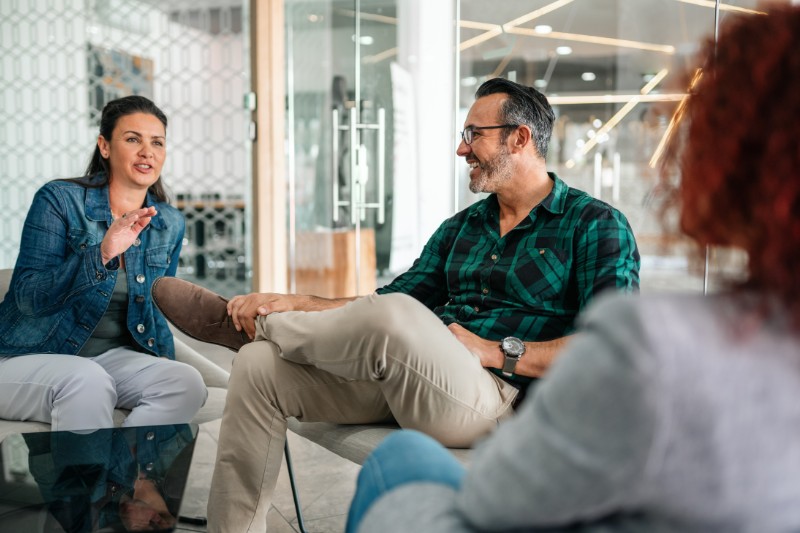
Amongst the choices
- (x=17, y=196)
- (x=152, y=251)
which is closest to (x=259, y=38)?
(x=17, y=196)

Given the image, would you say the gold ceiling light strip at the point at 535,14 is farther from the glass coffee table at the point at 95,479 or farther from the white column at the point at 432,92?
the glass coffee table at the point at 95,479

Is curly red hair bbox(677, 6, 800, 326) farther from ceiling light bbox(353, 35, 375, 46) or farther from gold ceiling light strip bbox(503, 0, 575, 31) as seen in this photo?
ceiling light bbox(353, 35, 375, 46)

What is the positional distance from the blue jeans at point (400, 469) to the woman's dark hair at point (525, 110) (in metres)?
1.31

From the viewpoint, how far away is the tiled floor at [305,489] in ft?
7.11

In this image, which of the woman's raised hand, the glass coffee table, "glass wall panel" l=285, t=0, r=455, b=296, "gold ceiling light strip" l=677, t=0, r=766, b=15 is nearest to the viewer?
the glass coffee table

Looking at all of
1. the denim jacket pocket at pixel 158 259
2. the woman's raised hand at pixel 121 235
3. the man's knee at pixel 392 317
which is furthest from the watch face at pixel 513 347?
the denim jacket pocket at pixel 158 259

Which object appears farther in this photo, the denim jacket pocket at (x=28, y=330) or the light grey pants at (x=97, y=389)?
the denim jacket pocket at (x=28, y=330)

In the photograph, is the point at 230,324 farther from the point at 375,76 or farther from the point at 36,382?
the point at 375,76

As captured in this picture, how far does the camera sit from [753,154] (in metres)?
0.66

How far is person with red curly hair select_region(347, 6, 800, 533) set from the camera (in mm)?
602

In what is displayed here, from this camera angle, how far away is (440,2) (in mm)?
4094

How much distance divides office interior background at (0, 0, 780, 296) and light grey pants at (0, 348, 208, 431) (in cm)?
209

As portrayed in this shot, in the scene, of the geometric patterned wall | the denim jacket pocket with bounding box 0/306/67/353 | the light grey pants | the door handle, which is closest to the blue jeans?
the light grey pants

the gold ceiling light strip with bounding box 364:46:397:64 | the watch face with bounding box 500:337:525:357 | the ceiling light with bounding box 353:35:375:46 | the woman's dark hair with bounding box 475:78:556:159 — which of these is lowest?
the watch face with bounding box 500:337:525:357
